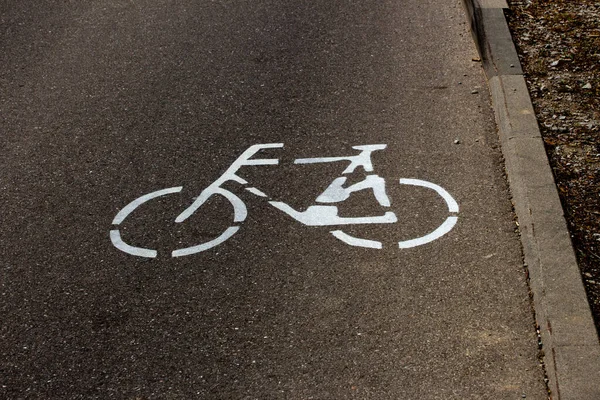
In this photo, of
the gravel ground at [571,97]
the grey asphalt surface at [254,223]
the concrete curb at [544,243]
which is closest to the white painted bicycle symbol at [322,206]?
the grey asphalt surface at [254,223]

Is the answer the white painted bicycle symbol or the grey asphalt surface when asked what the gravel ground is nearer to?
the grey asphalt surface

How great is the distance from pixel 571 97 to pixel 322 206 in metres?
2.51

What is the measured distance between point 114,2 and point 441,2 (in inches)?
156

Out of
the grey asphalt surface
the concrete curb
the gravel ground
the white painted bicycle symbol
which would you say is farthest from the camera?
the white painted bicycle symbol

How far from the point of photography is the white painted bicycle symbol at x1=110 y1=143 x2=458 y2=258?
5586 millimetres

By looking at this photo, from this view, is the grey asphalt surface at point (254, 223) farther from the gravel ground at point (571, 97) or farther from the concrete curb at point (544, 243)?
the gravel ground at point (571, 97)

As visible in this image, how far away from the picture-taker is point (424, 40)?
872 centimetres

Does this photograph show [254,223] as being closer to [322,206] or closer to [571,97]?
[322,206]

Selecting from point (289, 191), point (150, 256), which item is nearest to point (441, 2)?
point (289, 191)

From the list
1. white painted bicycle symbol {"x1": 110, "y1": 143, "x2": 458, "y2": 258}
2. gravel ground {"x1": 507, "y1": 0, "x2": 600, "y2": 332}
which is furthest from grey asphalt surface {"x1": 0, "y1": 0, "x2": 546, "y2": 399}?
gravel ground {"x1": 507, "y1": 0, "x2": 600, "y2": 332}

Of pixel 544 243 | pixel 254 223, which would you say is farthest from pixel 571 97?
pixel 254 223

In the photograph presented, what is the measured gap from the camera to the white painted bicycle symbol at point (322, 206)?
5586 mm

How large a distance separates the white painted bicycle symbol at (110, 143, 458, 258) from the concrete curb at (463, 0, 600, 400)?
556 mm

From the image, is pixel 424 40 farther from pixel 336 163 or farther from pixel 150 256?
pixel 150 256
